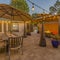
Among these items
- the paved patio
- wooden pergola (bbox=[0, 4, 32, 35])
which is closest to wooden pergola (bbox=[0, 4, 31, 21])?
wooden pergola (bbox=[0, 4, 32, 35])

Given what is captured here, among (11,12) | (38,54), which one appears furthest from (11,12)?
(38,54)

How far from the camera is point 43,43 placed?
32.2ft

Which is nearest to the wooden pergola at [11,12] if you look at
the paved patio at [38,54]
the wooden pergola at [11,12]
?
the wooden pergola at [11,12]

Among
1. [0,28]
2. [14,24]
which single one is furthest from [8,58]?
[14,24]

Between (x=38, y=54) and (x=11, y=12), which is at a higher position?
(x=11, y=12)

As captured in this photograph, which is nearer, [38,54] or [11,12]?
[38,54]

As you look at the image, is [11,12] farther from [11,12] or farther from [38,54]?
[38,54]

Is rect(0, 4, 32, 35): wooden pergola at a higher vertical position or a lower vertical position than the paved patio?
higher

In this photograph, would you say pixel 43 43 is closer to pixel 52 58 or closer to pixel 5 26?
pixel 52 58

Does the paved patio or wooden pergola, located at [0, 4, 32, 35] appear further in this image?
wooden pergola, located at [0, 4, 32, 35]

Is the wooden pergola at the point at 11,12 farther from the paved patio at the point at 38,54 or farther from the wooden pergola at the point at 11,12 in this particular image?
the paved patio at the point at 38,54

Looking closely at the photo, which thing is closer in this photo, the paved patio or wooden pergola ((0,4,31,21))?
the paved patio

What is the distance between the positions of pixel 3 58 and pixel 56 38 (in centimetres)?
450

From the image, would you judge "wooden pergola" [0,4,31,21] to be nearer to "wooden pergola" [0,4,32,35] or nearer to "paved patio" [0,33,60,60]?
"wooden pergola" [0,4,32,35]
